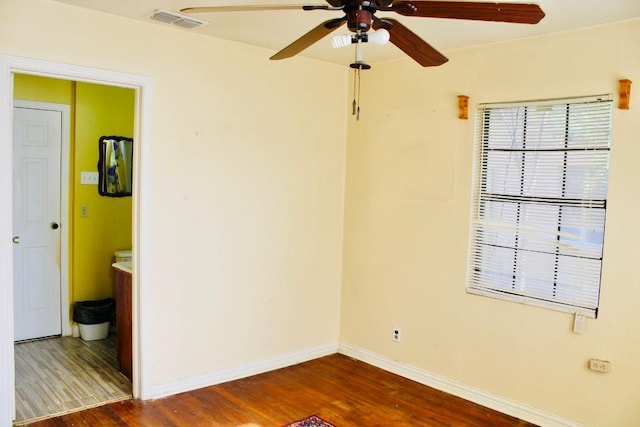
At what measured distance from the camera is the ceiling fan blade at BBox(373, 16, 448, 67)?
1.97 m

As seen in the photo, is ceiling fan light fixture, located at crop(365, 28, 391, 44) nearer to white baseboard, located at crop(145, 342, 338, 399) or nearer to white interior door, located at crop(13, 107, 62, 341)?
white baseboard, located at crop(145, 342, 338, 399)

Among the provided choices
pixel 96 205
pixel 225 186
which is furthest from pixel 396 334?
pixel 96 205

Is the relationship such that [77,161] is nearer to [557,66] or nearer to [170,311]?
[170,311]

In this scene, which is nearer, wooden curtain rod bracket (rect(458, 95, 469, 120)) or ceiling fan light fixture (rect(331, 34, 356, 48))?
ceiling fan light fixture (rect(331, 34, 356, 48))

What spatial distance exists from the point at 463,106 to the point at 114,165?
324cm

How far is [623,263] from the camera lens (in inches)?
118

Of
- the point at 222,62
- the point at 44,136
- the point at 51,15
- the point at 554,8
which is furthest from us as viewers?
the point at 44,136

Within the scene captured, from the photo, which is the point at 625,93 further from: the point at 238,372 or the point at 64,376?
the point at 64,376

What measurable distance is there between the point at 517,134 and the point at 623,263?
103 cm

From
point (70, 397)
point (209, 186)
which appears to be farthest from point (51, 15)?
point (70, 397)

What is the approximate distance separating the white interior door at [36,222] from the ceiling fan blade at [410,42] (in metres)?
3.63

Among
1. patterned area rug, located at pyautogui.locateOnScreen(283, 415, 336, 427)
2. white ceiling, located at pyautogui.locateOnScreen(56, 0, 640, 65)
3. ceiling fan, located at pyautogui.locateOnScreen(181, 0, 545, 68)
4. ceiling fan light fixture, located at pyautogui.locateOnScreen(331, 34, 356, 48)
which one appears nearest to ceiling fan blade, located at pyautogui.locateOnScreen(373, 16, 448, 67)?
ceiling fan, located at pyautogui.locateOnScreen(181, 0, 545, 68)

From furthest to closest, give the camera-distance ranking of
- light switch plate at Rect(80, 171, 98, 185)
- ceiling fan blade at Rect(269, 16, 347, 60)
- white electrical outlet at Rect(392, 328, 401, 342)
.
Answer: light switch plate at Rect(80, 171, 98, 185) → white electrical outlet at Rect(392, 328, 401, 342) → ceiling fan blade at Rect(269, 16, 347, 60)

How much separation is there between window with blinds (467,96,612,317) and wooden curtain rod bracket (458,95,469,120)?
10cm
